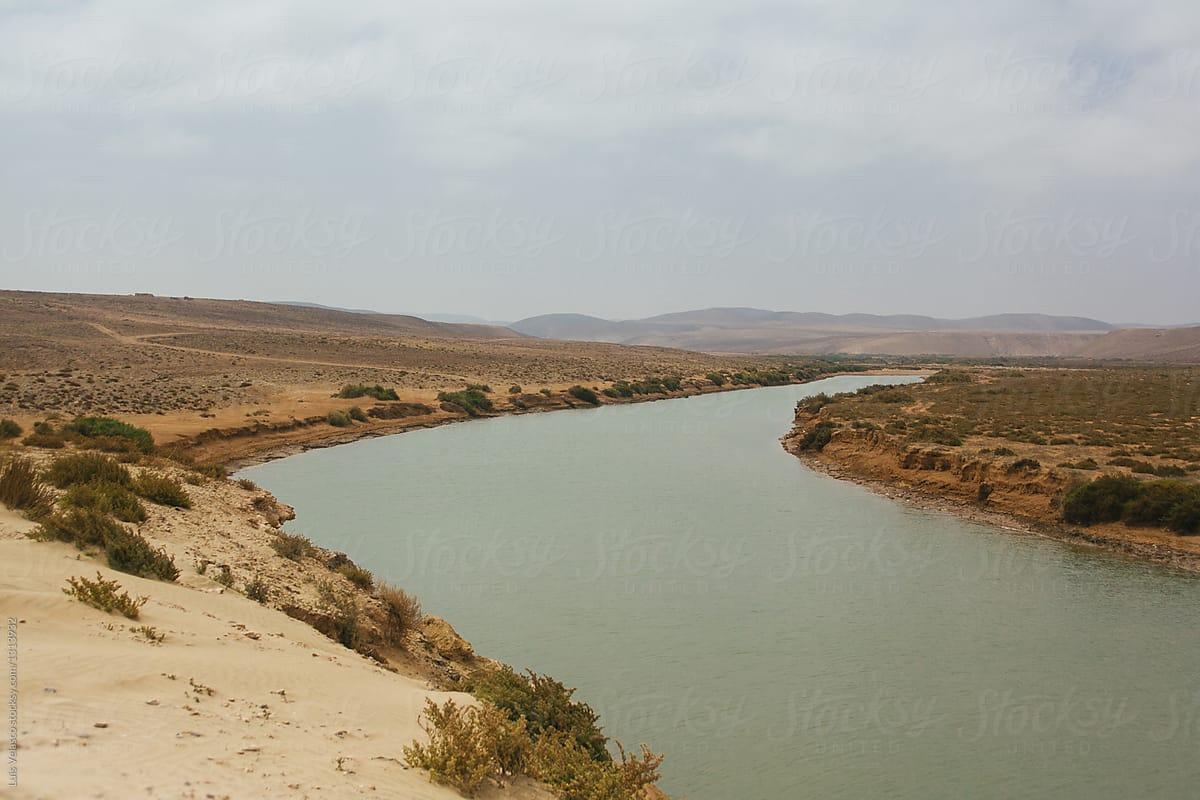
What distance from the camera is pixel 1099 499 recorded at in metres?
15.9

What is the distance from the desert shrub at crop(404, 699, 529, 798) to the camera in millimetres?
4660

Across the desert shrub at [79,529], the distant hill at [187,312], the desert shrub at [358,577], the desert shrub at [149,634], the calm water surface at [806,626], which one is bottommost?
the calm water surface at [806,626]

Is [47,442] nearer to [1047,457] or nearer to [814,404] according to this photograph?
[1047,457]

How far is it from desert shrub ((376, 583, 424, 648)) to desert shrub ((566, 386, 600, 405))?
34461mm

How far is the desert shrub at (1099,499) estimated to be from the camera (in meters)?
15.8

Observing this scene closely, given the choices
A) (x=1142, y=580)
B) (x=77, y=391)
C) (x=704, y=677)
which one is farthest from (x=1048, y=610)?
(x=77, y=391)

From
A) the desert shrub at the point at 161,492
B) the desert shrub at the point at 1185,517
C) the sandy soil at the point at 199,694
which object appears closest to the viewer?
the sandy soil at the point at 199,694

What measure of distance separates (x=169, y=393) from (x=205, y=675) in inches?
1203

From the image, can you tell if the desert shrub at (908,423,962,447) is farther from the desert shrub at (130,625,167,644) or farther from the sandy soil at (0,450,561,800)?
the desert shrub at (130,625,167,644)

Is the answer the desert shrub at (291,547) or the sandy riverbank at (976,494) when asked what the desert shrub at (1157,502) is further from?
the desert shrub at (291,547)

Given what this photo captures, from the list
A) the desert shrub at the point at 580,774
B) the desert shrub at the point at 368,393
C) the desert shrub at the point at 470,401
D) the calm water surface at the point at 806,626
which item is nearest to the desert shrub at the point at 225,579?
the calm water surface at the point at 806,626

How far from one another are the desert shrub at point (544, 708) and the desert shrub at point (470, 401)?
30.5m

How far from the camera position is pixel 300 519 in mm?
16094

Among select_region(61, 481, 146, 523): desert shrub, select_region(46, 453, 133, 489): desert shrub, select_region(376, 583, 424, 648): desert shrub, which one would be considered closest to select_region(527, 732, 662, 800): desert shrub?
select_region(376, 583, 424, 648): desert shrub
